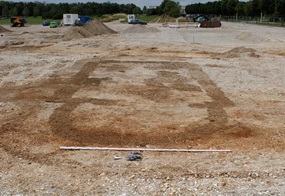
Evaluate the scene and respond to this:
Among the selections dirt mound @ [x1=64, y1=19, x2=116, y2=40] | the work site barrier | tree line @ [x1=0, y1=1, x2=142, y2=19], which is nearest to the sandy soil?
dirt mound @ [x1=64, y1=19, x2=116, y2=40]

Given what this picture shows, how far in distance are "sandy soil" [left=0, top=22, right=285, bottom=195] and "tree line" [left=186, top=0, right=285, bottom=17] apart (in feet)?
178

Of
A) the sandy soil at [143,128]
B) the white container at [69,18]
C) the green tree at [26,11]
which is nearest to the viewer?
the sandy soil at [143,128]

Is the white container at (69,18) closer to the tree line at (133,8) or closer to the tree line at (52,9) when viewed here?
the tree line at (133,8)

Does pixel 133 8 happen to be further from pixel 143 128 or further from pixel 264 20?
pixel 143 128

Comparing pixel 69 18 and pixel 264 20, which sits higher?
pixel 264 20

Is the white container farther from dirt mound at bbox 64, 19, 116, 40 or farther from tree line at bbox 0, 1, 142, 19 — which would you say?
tree line at bbox 0, 1, 142, 19

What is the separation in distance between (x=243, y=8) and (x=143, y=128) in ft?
288

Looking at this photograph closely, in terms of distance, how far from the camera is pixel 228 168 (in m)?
6.73

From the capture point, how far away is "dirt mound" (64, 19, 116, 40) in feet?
129

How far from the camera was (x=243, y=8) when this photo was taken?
89.7 m

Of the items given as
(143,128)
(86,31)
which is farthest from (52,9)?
(143,128)

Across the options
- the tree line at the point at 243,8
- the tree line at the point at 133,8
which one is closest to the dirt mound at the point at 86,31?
the tree line at the point at 243,8

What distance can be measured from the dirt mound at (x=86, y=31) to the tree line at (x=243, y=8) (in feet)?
113

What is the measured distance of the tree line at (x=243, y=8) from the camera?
2622 inches
